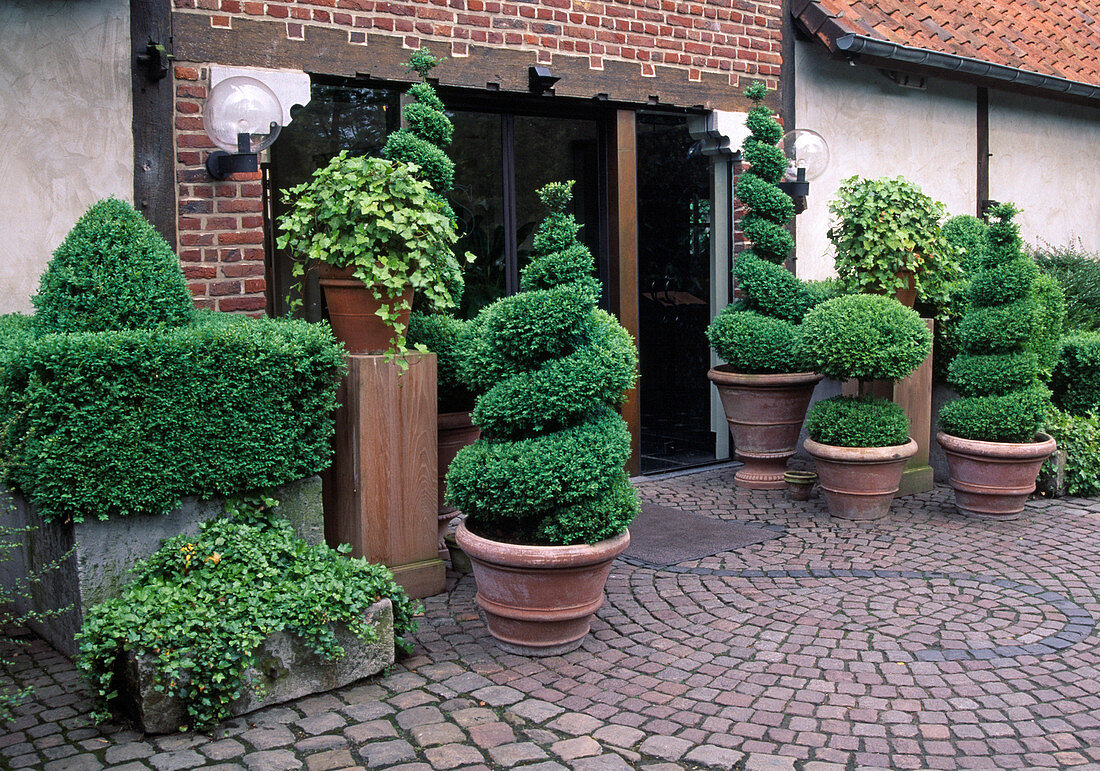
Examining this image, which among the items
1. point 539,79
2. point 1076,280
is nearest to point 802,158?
point 539,79

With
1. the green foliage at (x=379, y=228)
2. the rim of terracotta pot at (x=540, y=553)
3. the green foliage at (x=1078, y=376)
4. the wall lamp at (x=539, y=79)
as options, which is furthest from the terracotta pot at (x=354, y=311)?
the green foliage at (x=1078, y=376)

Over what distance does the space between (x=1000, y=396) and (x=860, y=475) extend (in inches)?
42.8

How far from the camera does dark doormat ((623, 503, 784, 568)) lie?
17.2ft

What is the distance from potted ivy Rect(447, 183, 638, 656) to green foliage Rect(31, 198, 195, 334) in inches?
53.2

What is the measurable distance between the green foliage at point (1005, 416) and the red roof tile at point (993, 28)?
3.03 m

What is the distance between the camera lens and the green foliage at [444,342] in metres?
4.88

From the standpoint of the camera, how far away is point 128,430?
3609 mm

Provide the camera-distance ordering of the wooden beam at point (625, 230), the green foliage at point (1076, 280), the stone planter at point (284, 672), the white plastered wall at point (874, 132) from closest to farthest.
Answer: the stone planter at point (284, 672)
the wooden beam at point (625, 230)
the white plastered wall at point (874, 132)
the green foliage at point (1076, 280)

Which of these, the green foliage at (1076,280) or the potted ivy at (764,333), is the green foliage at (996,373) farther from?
the green foliage at (1076,280)

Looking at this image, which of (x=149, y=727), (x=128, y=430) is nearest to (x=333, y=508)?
Result: (x=128, y=430)

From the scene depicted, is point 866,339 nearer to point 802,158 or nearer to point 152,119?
point 802,158

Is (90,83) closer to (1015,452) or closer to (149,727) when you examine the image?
(149,727)

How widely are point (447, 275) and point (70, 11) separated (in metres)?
2.37

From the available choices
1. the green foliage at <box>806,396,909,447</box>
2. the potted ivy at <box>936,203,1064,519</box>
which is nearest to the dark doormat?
the green foliage at <box>806,396,909,447</box>
